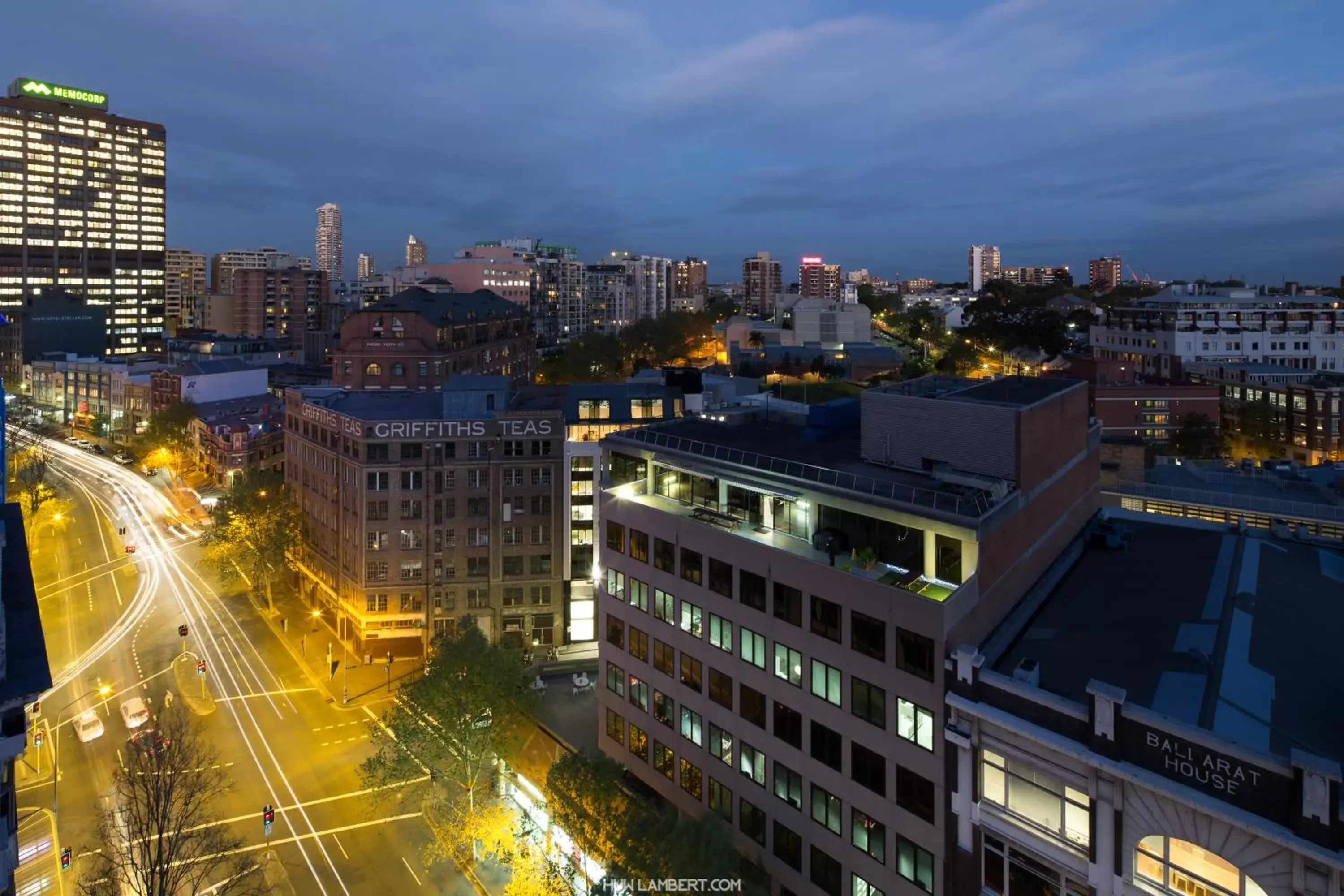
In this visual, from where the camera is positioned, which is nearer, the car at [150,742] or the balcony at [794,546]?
the balcony at [794,546]

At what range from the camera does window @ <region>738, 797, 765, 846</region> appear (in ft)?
101

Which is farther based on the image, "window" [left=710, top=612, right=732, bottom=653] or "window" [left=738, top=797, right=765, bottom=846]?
"window" [left=710, top=612, right=732, bottom=653]

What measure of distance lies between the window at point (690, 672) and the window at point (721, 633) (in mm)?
1506

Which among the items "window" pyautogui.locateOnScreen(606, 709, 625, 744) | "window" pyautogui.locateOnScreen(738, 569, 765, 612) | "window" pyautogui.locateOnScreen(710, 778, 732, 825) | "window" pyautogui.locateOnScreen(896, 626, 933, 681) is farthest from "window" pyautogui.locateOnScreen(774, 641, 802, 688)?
"window" pyautogui.locateOnScreen(606, 709, 625, 744)

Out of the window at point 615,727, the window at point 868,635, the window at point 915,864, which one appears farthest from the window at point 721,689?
the window at point 915,864

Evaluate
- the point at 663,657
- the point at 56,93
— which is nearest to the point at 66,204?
the point at 56,93

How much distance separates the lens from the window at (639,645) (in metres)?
36.5

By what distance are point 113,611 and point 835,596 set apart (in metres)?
60.5

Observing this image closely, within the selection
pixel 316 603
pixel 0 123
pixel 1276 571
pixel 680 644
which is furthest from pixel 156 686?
pixel 0 123

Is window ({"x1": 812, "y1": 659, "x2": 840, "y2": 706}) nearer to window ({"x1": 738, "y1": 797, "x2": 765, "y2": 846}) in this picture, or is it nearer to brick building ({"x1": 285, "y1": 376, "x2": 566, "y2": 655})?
window ({"x1": 738, "y1": 797, "x2": 765, "y2": 846})

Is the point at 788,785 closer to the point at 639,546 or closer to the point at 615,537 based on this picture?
the point at 639,546

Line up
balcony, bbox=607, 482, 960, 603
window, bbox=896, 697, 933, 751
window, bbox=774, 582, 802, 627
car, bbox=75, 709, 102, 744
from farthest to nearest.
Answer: car, bbox=75, 709, 102, 744 < window, bbox=774, 582, 802, 627 < balcony, bbox=607, 482, 960, 603 < window, bbox=896, 697, 933, 751

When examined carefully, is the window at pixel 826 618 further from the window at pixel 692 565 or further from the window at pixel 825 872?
the window at pixel 825 872

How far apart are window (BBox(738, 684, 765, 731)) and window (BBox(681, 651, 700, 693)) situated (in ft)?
8.15
